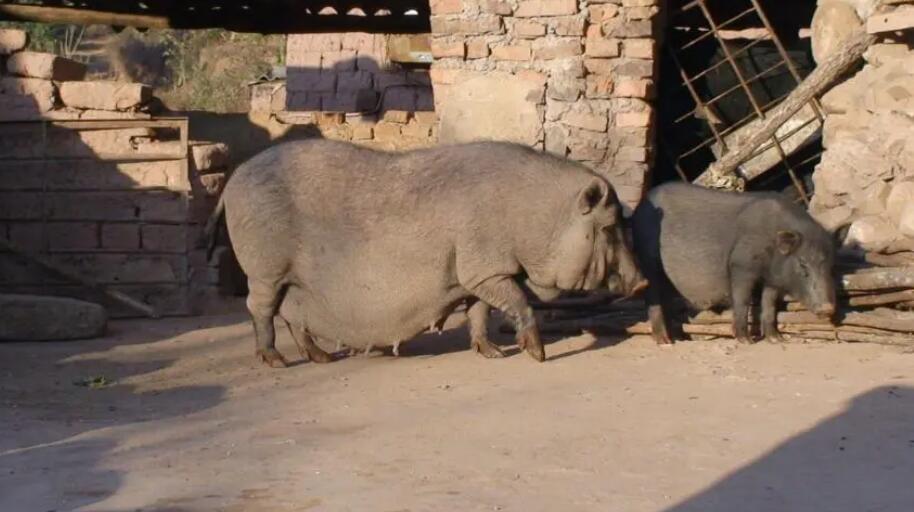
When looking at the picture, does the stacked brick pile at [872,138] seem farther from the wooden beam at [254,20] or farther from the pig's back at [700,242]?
the wooden beam at [254,20]

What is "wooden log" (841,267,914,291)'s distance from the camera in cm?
837

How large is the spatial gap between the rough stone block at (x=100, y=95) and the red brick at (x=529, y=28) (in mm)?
3208

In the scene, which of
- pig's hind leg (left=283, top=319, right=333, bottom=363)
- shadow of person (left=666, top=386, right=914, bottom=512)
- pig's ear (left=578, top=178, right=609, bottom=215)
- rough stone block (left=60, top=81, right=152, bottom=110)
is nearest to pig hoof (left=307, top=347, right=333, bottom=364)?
pig's hind leg (left=283, top=319, right=333, bottom=363)

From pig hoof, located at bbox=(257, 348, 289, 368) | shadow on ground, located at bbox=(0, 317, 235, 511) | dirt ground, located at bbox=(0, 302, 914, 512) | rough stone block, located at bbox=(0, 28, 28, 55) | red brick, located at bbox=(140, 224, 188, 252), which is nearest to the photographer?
dirt ground, located at bbox=(0, 302, 914, 512)

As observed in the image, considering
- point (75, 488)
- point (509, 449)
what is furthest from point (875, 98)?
point (75, 488)

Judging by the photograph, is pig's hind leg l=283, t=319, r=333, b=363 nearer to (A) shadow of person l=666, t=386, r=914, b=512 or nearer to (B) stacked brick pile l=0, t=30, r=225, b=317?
(B) stacked brick pile l=0, t=30, r=225, b=317

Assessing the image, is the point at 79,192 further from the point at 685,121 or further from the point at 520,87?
the point at 685,121

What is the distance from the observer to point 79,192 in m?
11.5

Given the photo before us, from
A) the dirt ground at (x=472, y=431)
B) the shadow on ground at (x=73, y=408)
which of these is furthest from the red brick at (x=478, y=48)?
the shadow on ground at (x=73, y=408)

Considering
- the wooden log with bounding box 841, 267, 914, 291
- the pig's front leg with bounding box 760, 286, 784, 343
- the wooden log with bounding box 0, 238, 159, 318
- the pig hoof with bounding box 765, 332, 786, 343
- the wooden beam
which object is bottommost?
the wooden log with bounding box 0, 238, 159, 318

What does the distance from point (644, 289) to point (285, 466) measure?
3.22 meters

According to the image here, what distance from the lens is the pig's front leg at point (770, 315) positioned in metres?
8.71

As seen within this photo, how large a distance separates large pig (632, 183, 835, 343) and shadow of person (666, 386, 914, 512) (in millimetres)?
1942

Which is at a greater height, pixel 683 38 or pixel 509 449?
pixel 683 38
